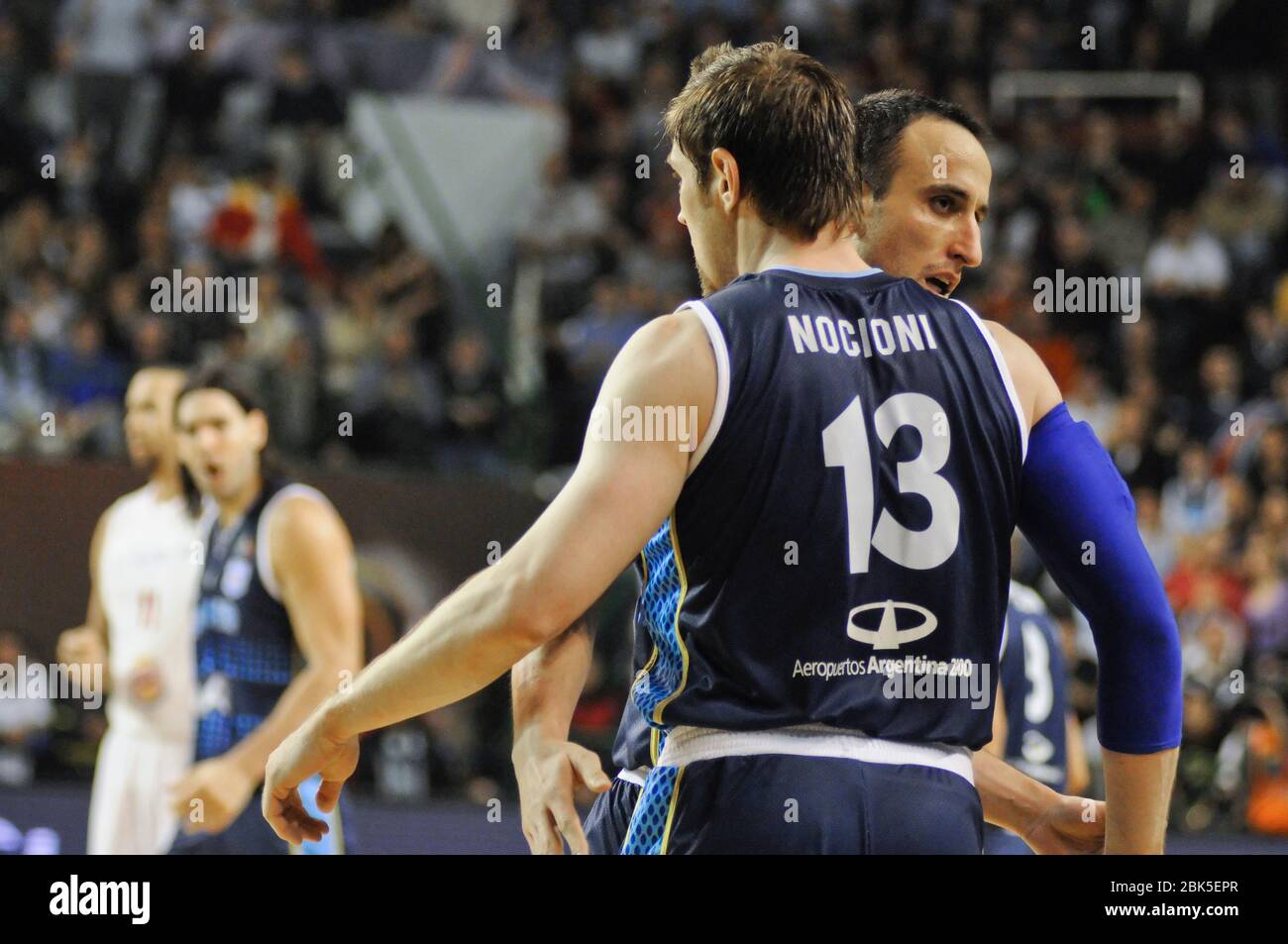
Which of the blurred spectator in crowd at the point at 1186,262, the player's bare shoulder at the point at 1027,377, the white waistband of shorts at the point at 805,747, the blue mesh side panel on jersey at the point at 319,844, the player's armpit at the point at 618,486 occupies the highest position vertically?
the blurred spectator in crowd at the point at 1186,262

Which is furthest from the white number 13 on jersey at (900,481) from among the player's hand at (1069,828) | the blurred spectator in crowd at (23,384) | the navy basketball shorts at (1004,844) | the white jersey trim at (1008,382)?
the blurred spectator in crowd at (23,384)

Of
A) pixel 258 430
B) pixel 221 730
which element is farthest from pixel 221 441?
pixel 221 730

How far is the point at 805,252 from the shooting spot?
268cm

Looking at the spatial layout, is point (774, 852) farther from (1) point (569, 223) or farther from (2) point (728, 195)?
(1) point (569, 223)

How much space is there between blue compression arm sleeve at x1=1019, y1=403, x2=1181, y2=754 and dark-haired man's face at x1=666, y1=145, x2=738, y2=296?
23.9 inches

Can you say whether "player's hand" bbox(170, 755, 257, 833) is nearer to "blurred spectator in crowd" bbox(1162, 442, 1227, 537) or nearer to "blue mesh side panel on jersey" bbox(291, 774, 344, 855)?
"blue mesh side panel on jersey" bbox(291, 774, 344, 855)

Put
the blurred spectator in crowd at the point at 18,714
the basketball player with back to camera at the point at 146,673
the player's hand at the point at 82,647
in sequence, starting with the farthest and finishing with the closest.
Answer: the blurred spectator in crowd at the point at 18,714 → the basketball player with back to camera at the point at 146,673 → the player's hand at the point at 82,647

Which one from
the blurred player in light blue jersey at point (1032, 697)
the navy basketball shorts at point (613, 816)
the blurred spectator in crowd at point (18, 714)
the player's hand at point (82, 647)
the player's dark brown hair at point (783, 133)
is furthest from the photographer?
the blurred spectator in crowd at point (18, 714)

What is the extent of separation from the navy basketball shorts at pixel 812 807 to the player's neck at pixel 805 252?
804 millimetres

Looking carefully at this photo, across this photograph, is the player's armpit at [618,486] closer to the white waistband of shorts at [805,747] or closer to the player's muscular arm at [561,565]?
the player's muscular arm at [561,565]

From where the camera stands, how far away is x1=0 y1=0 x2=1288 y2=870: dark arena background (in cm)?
984

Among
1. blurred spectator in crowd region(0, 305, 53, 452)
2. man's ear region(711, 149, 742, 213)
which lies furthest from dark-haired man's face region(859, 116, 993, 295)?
blurred spectator in crowd region(0, 305, 53, 452)

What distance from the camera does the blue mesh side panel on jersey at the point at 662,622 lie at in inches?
103
